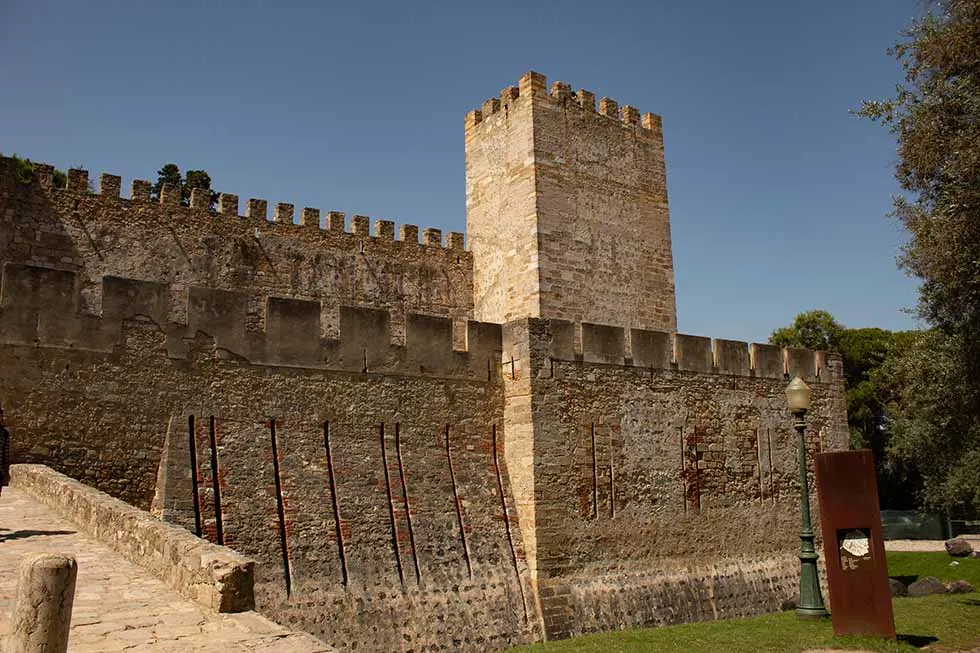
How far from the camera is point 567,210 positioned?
20766 millimetres

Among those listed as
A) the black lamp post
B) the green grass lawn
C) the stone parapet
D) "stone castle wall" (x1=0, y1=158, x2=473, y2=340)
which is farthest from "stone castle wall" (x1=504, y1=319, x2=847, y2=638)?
the stone parapet

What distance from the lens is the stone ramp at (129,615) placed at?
5762 millimetres

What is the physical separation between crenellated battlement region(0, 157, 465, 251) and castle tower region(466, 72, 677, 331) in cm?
168

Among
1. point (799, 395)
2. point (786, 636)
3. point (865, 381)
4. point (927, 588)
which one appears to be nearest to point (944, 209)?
point (799, 395)

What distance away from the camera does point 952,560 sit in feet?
80.8

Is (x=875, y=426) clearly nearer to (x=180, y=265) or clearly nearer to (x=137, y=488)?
(x=180, y=265)

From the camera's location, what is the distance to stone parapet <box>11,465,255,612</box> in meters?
6.60

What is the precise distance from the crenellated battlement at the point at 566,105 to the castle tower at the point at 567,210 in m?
0.03

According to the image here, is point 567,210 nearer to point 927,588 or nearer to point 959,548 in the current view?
point 927,588

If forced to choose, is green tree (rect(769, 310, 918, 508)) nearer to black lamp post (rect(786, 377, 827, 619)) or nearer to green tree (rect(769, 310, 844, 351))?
green tree (rect(769, 310, 844, 351))

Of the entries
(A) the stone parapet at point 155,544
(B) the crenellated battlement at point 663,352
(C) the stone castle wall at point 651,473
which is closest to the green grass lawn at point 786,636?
(C) the stone castle wall at point 651,473

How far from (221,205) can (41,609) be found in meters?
16.8

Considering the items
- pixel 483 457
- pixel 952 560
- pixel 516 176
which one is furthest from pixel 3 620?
pixel 952 560

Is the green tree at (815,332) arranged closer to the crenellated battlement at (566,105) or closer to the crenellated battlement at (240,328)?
the crenellated battlement at (566,105)
